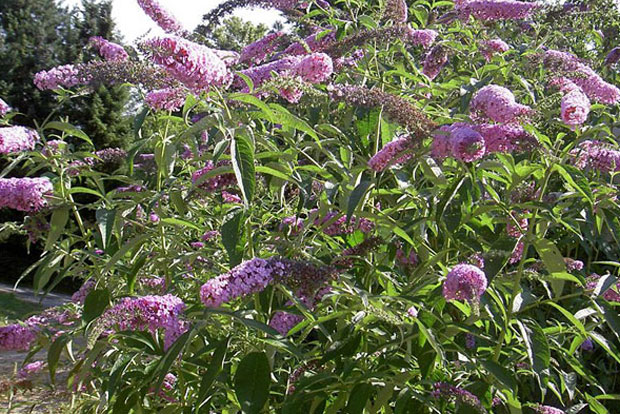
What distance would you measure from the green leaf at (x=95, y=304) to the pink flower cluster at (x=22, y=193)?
317 millimetres

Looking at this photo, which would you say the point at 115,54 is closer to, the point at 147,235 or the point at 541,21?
the point at 147,235

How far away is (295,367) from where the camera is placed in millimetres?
2066

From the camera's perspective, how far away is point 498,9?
2699 mm

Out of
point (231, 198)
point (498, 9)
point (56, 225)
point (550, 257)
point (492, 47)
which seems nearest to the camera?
point (550, 257)

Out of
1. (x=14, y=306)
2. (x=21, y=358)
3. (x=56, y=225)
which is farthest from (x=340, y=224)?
(x=14, y=306)

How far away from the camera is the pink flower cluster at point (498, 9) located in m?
2.69

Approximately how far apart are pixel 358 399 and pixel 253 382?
0.86ft

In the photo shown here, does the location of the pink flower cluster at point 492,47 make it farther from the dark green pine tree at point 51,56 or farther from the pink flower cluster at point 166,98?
the dark green pine tree at point 51,56

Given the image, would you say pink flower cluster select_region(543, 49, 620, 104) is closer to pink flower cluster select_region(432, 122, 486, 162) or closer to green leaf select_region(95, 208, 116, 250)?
pink flower cluster select_region(432, 122, 486, 162)

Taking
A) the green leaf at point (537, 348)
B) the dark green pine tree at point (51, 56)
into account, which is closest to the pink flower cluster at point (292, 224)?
the green leaf at point (537, 348)

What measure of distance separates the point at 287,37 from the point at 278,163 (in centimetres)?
102

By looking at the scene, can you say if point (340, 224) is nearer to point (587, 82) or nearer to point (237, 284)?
point (237, 284)

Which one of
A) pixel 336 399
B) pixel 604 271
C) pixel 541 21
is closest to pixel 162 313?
pixel 336 399

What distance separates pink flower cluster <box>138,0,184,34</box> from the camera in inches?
83.2
